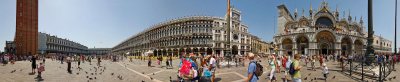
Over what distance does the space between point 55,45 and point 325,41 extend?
120 m

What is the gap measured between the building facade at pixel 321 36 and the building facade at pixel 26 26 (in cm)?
5516

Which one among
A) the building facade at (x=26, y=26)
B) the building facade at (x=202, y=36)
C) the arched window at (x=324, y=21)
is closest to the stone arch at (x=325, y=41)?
the arched window at (x=324, y=21)

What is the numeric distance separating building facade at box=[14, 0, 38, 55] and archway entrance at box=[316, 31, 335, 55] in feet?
202

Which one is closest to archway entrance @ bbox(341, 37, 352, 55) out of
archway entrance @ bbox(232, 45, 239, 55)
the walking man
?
archway entrance @ bbox(232, 45, 239, 55)

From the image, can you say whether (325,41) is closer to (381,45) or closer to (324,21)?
(324,21)

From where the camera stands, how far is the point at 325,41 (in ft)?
186

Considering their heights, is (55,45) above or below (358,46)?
below

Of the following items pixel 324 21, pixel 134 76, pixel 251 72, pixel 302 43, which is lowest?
pixel 134 76

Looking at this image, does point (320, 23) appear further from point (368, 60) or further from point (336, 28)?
point (368, 60)

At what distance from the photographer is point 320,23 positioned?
203 feet

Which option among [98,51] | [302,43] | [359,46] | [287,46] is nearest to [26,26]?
[287,46]

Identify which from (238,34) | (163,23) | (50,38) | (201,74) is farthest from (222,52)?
(50,38)

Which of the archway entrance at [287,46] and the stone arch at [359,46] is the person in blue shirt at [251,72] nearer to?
the archway entrance at [287,46]

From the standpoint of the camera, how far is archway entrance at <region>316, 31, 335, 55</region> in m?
56.4
